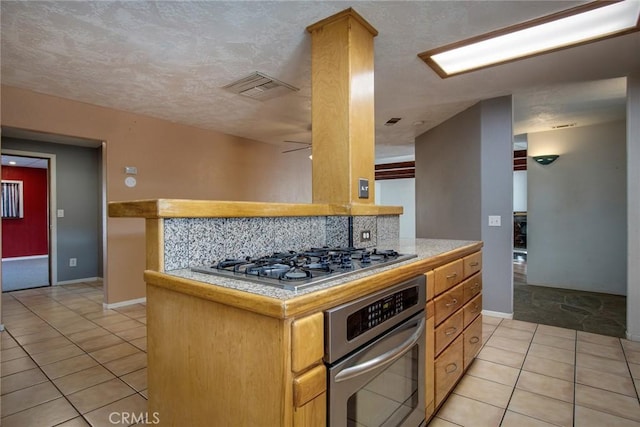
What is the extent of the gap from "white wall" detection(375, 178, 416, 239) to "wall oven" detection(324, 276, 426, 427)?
8.91m

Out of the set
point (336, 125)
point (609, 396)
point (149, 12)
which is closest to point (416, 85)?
point (336, 125)

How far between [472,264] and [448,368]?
0.70 meters

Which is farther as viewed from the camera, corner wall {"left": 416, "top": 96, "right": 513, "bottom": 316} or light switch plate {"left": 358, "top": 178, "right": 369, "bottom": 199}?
corner wall {"left": 416, "top": 96, "right": 513, "bottom": 316}

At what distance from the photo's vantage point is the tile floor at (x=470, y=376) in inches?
69.1

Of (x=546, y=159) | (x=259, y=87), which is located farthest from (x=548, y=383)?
(x=546, y=159)

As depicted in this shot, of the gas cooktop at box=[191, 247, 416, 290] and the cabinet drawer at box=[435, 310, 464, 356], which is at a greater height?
the gas cooktop at box=[191, 247, 416, 290]

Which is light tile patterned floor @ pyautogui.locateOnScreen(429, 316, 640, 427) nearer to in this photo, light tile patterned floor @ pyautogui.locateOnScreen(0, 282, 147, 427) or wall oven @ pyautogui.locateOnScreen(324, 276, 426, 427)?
wall oven @ pyautogui.locateOnScreen(324, 276, 426, 427)

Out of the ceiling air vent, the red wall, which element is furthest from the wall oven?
the red wall

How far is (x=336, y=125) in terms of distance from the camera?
6.29 feet

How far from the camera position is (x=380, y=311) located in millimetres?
1097

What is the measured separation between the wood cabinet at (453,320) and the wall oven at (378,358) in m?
0.16

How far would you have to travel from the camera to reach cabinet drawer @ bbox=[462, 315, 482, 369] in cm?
202

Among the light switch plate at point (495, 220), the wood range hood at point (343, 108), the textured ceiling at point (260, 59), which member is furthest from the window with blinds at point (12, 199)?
the light switch plate at point (495, 220)

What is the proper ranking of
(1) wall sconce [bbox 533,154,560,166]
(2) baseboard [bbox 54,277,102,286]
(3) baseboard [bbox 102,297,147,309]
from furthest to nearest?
(2) baseboard [bbox 54,277,102,286]
(1) wall sconce [bbox 533,154,560,166]
(3) baseboard [bbox 102,297,147,309]
